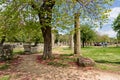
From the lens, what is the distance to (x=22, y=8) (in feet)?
48.3

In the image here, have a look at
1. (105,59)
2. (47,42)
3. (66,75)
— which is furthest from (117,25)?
(66,75)

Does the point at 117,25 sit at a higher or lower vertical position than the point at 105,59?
higher

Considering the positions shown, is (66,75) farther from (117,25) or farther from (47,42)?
(117,25)

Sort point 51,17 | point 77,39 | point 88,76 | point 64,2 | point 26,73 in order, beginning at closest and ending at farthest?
point 88,76, point 26,73, point 64,2, point 51,17, point 77,39

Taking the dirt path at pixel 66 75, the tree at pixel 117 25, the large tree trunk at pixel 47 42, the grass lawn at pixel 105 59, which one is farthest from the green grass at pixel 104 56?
the tree at pixel 117 25

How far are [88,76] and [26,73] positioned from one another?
11.4 feet

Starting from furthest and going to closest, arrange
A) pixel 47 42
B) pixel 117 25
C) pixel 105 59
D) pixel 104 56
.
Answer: pixel 117 25, pixel 104 56, pixel 105 59, pixel 47 42

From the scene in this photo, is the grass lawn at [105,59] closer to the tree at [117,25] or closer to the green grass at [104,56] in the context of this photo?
the green grass at [104,56]

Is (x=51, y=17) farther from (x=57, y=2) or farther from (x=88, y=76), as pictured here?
(x=88, y=76)

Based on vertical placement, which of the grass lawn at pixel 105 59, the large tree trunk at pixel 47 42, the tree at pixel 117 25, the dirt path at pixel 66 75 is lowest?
the dirt path at pixel 66 75

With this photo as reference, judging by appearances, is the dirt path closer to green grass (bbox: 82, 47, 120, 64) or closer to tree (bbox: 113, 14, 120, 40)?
green grass (bbox: 82, 47, 120, 64)

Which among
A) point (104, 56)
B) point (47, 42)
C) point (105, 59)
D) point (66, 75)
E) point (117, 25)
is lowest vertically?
point (66, 75)

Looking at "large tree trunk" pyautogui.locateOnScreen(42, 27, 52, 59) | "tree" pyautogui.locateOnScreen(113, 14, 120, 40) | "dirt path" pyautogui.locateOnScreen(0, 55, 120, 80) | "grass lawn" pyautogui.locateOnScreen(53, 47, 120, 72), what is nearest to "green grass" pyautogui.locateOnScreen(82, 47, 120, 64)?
"grass lawn" pyautogui.locateOnScreen(53, 47, 120, 72)

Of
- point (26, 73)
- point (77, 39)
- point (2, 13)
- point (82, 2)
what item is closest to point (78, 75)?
point (26, 73)
